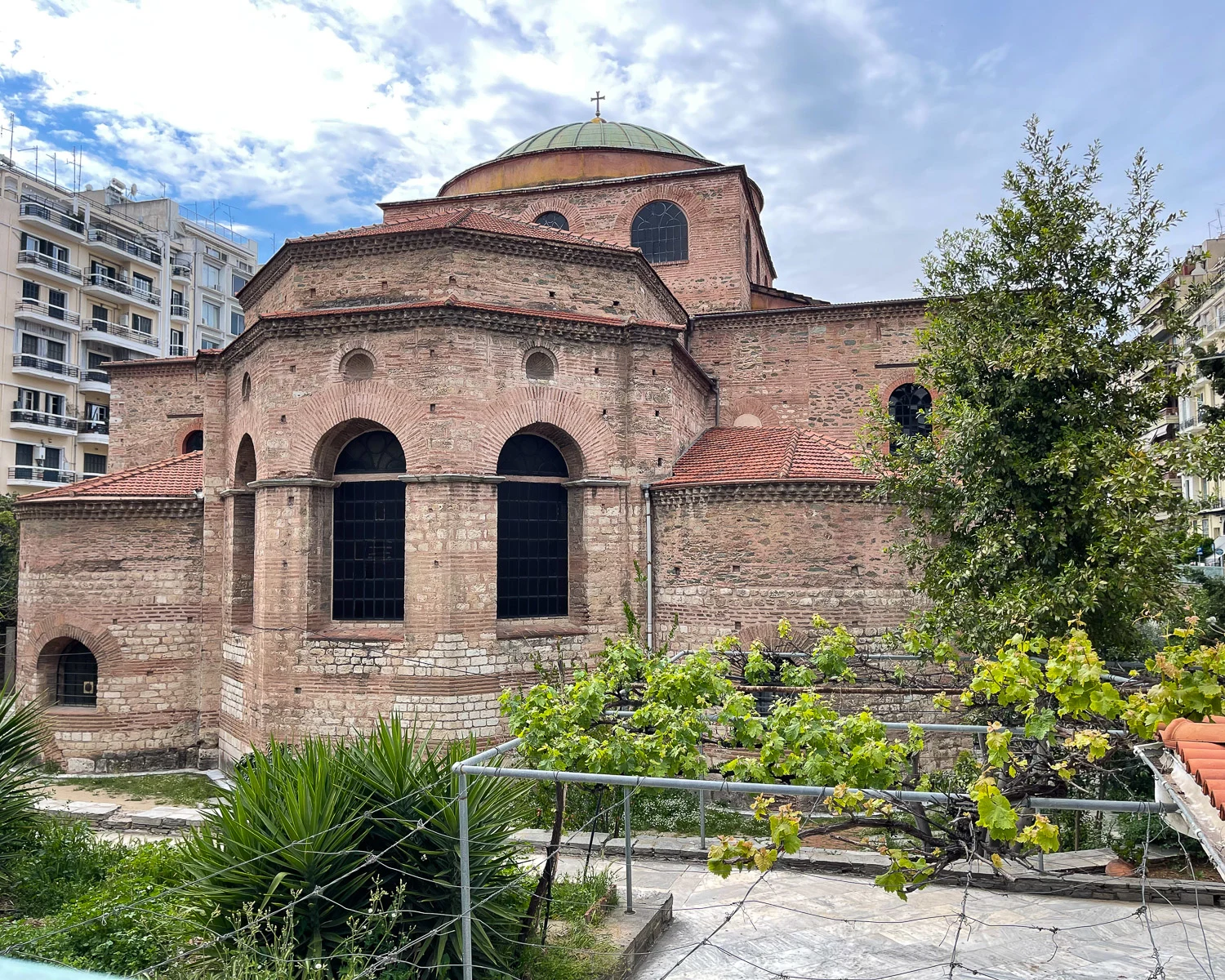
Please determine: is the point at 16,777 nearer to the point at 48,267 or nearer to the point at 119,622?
the point at 119,622

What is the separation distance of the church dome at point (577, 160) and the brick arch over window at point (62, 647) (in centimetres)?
1318

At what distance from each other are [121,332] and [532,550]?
3234cm

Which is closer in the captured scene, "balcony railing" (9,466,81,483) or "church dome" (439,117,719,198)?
"church dome" (439,117,719,198)

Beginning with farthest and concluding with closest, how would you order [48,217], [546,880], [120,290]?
[120,290]
[48,217]
[546,880]

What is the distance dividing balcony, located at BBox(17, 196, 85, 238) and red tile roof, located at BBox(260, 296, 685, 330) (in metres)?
26.5

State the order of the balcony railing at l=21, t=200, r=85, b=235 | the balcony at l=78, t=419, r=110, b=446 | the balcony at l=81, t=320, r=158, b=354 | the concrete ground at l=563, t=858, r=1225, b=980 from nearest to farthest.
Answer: the concrete ground at l=563, t=858, r=1225, b=980 → the balcony railing at l=21, t=200, r=85, b=235 → the balcony at l=78, t=419, r=110, b=446 → the balcony at l=81, t=320, r=158, b=354

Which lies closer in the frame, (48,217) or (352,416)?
(352,416)

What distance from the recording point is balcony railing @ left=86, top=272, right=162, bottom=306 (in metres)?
35.9

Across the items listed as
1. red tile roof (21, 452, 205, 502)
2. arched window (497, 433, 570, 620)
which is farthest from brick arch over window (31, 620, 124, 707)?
arched window (497, 433, 570, 620)

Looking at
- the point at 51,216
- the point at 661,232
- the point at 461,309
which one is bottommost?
the point at 461,309

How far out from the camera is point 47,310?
33.8 m

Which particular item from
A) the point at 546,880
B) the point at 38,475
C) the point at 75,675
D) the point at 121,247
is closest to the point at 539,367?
the point at 546,880

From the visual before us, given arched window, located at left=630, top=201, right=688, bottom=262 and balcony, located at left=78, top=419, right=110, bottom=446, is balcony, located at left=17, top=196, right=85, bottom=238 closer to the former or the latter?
balcony, located at left=78, top=419, right=110, bottom=446

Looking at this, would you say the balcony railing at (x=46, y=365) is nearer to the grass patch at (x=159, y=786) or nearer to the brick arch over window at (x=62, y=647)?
the brick arch over window at (x=62, y=647)
